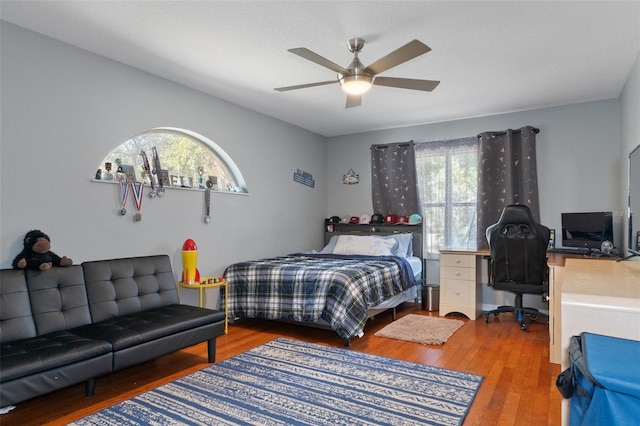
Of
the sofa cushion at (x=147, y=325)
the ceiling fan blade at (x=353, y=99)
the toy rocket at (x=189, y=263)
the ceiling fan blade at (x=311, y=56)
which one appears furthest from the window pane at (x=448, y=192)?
the sofa cushion at (x=147, y=325)

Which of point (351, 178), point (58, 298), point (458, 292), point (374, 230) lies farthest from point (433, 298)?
point (58, 298)

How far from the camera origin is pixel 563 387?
40.7 inches

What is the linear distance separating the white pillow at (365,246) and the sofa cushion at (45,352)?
3.12 meters

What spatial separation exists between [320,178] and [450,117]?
82.5 inches

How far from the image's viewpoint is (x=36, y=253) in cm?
258

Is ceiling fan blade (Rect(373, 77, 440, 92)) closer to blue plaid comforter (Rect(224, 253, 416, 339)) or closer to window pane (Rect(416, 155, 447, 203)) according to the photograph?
blue plaid comforter (Rect(224, 253, 416, 339))

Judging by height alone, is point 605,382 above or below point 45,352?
above

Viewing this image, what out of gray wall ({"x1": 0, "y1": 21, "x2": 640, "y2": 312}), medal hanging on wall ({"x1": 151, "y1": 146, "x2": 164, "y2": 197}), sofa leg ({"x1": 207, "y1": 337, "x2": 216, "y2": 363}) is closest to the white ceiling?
gray wall ({"x1": 0, "y1": 21, "x2": 640, "y2": 312})

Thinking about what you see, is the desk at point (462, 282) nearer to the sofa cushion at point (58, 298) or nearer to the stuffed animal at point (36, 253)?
the sofa cushion at point (58, 298)

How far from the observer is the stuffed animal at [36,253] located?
100 inches

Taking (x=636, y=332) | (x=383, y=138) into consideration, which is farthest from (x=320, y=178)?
(x=636, y=332)

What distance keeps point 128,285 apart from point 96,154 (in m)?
1.09

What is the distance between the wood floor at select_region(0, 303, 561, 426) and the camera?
2.19m

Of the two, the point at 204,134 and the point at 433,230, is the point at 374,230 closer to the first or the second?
the point at 433,230
